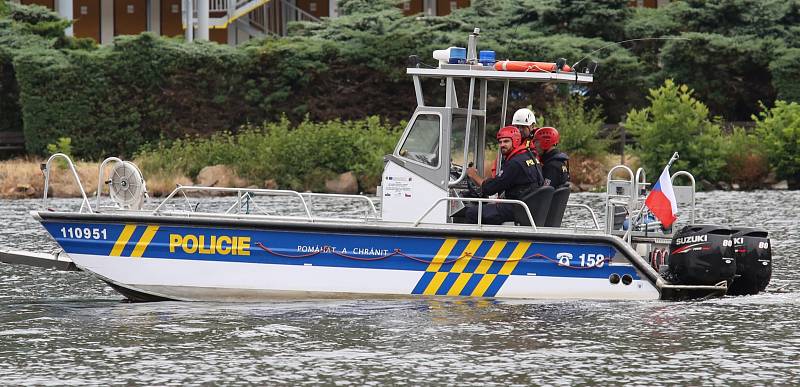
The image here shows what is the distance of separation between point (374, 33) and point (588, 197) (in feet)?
32.5

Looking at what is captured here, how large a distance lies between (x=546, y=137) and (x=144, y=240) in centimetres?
455

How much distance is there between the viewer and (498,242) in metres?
16.0

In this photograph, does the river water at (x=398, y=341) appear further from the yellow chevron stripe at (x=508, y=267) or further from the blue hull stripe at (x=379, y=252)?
the blue hull stripe at (x=379, y=252)

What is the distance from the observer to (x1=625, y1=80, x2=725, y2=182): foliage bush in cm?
3725

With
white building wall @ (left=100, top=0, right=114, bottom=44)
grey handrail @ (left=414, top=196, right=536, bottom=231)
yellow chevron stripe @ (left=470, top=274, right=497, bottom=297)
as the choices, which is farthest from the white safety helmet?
white building wall @ (left=100, top=0, right=114, bottom=44)

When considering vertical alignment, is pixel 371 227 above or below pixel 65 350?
above

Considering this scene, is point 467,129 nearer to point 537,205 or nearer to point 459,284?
point 537,205

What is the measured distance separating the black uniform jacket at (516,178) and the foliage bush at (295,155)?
20.4 metres

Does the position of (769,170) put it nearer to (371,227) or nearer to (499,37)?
(499,37)

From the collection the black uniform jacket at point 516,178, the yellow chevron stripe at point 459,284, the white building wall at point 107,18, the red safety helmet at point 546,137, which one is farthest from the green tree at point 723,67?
the yellow chevron stripe at point 459,284

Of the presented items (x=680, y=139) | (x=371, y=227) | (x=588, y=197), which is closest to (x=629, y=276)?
(x=371, y=227)

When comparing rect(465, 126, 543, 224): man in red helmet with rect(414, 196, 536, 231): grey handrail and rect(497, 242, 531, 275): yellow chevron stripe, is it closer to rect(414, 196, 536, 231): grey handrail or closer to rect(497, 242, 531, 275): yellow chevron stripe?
rect(414, 196, 536, 231): grey handrail

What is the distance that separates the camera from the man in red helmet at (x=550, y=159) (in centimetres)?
1683

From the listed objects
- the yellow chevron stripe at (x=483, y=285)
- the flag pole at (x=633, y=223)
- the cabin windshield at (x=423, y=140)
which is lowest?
the yellow chevron stripe at (x=483, y=285)
